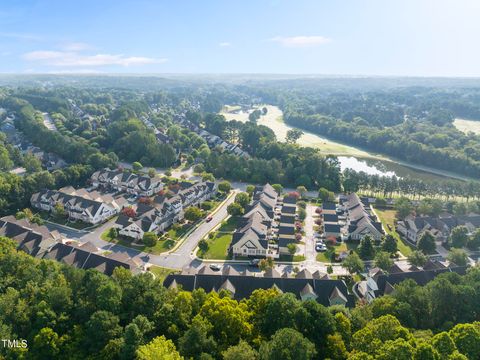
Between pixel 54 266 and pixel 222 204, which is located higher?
pixel 54 266

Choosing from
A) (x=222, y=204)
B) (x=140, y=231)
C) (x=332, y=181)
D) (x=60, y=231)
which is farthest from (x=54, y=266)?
(x=332, y=181)

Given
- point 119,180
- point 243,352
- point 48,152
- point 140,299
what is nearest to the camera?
point 243,352

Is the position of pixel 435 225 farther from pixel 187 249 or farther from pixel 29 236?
pixel 29 236

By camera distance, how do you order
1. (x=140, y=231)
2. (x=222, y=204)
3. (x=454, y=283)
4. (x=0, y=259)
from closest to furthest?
(x=454, y=283), (x=0, y=259), (x=140, y=231), (x=222, y=204)

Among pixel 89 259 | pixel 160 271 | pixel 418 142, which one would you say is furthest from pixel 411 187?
pixel 89 259

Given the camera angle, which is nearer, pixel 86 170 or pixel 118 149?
pixel 86 170

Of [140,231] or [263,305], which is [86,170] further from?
[263,305]

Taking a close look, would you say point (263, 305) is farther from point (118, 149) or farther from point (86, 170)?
point (118, 149)

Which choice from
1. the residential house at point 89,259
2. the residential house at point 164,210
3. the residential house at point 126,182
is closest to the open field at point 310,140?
the residential house at point 164,210
